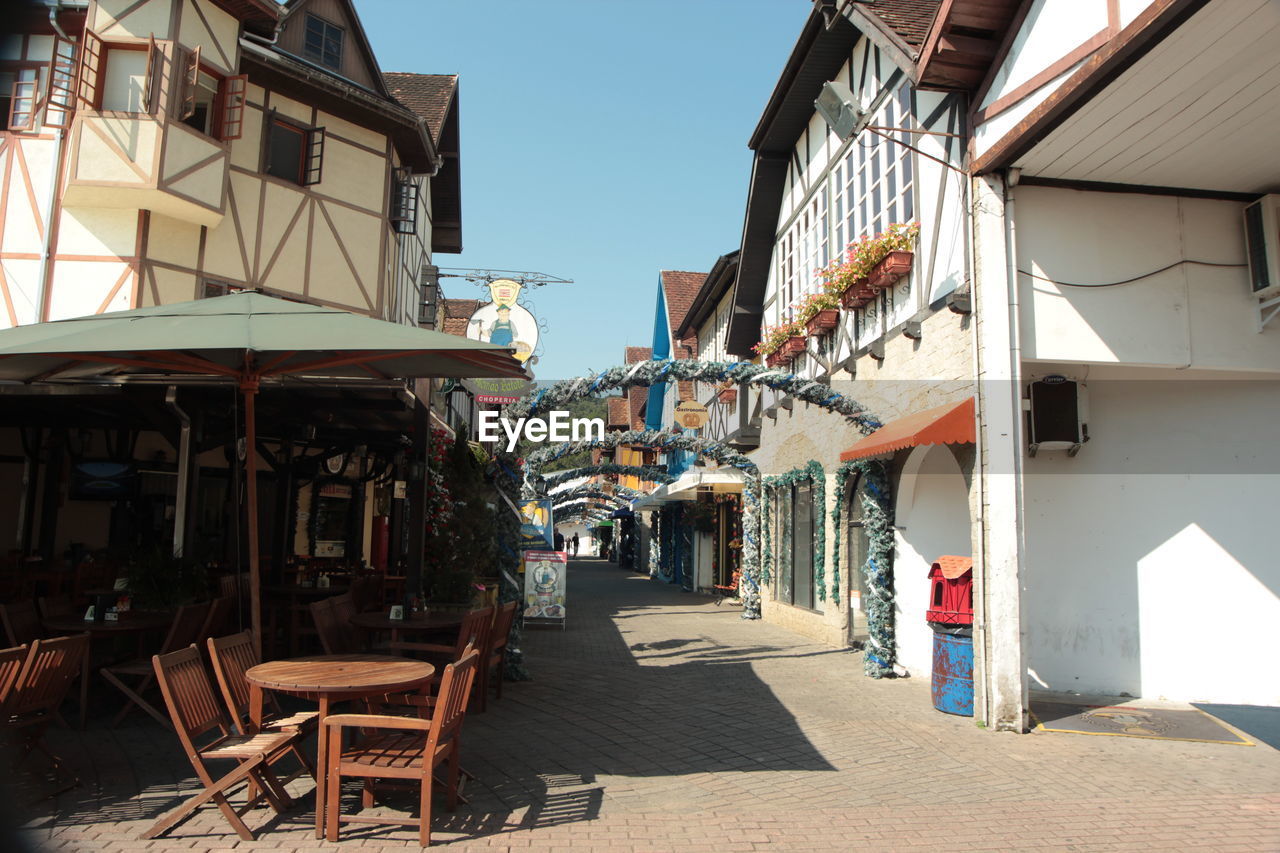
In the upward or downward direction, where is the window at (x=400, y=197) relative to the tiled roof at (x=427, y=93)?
downward

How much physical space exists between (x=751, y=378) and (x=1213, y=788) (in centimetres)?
616

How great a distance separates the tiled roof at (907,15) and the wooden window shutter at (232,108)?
7.38 meters

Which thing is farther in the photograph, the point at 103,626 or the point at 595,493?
the point at 595,493

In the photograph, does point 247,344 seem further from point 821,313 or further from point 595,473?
point 595,473

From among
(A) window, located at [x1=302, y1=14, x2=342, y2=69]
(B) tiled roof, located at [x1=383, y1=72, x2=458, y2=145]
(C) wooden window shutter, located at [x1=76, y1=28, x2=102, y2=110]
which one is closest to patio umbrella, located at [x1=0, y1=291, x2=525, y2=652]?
(C) wooden window shutter, located at [x1=76, y1=28, x2=102, y2=110]

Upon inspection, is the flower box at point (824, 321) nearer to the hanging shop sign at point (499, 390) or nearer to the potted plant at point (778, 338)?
the potted plant at point (778, 338)

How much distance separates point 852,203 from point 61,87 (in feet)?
30.5

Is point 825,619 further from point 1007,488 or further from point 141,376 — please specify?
point 141,376

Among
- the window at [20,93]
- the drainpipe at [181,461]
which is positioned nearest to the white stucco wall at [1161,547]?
the drainpipe at [181,461]

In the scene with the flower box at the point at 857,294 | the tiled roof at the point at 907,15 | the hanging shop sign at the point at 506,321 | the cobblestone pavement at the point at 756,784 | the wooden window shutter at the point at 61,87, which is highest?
the tiled roof at the point at 907,15

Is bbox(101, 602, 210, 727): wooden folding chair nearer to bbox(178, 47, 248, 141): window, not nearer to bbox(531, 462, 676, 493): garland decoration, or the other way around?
bbox(178, 47, 248, 141): window

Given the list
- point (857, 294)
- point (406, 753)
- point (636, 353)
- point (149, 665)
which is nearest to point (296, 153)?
point (857, 294)

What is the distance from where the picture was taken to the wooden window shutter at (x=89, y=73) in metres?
9.95

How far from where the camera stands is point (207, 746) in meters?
4.53
